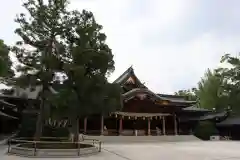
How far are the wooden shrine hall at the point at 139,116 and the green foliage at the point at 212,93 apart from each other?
438 inches

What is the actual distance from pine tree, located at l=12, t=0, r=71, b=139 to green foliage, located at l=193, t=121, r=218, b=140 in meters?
22.7

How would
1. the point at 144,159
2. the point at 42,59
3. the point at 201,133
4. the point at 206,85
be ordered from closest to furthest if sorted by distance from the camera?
1. the point at 144,159
2. the point at 42,59
3. the point at 201,133
4. the point at 206,85

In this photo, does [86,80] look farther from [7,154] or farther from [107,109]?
[7,154]

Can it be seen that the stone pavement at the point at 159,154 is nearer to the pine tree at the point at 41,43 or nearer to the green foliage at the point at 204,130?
the pine tree at the point at 41,43

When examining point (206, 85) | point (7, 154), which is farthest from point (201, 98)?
point (7, 154)

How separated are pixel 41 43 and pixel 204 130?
940 inches

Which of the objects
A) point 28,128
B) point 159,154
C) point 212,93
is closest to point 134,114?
point 28,128

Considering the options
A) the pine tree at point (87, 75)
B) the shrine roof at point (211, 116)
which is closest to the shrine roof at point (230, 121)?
the shrine roof at point (211, 116)

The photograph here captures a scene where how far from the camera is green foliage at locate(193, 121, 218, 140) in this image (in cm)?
3391

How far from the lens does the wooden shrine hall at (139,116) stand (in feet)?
99.4

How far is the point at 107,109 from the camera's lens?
16891mm

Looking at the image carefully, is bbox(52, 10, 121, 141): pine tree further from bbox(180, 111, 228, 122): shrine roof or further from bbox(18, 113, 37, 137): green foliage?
bbox(180, 111, 228, 122): shrine roof

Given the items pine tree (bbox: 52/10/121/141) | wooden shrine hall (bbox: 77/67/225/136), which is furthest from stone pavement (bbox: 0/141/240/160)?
wooden shrine hall (bbox: 77/67/225/136)

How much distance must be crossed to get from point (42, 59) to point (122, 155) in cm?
730
